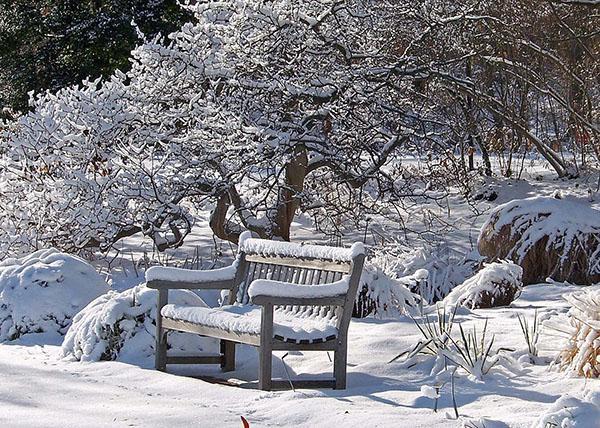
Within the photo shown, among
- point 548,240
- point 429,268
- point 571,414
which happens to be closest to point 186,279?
point 571,414

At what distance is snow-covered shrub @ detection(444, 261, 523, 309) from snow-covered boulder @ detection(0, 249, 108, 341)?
2.94 m

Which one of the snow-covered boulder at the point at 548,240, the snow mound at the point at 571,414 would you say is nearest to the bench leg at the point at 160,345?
the snow mound at the point at 571,414

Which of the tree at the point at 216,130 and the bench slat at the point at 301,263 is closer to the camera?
the bench slat at the point at 301,263

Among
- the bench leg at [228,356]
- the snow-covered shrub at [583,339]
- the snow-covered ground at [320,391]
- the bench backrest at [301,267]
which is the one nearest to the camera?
the snow-covered ground at [320,391]

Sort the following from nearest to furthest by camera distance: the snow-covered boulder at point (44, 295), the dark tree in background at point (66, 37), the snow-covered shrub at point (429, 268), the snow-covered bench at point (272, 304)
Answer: the snow-covered bench at point (272, 304)
the snow-covered boulder at point (44, 295)
the snow-covered shrub at point (429, 268)
the dark tree in background at point (66, 37)

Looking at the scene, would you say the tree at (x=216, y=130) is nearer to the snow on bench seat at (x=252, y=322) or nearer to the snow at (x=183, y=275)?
the snow at (x=183, y=275)

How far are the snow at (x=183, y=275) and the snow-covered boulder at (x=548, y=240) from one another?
358 cm

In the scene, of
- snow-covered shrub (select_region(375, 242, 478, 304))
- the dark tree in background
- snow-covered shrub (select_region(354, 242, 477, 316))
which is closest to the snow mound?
snow-covered shrub (select_region(354, 242, 477, 316))

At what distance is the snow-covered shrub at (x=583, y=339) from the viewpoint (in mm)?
5340

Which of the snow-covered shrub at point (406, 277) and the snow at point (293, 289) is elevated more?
the snow at point (293, 289)

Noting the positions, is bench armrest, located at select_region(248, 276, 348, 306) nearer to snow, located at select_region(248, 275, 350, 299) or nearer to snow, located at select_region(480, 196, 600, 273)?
snow, located at select_region(248, 275, 350, 299)

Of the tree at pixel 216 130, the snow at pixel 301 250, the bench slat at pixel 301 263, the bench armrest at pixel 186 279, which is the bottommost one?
the bench armrest at pixel 186 279

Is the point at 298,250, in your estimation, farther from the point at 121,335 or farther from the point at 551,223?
the point at 551,223

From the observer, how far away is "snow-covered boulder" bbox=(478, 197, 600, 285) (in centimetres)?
940
